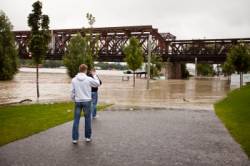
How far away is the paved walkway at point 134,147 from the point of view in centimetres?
699

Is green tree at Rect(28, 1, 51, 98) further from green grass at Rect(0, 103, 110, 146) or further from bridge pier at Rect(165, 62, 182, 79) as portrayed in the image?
bridge pier at Rect(165, 62, 182, 79)

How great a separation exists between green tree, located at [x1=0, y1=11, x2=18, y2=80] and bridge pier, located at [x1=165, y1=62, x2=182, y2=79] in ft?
118

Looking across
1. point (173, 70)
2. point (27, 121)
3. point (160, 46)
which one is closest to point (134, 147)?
point (27, 121)

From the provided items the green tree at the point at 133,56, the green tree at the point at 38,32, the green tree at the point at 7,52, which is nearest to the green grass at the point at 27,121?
the green tree at the point at 38,32

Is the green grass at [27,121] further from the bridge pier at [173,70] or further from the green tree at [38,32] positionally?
the bridge pier at [173,70]

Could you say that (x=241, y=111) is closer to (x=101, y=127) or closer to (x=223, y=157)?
(x=101, y=127)

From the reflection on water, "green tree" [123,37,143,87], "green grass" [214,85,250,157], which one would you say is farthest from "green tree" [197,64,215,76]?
"green grass" [214,85,250,157]

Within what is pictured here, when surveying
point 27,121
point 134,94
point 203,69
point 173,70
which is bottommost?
point 134,94

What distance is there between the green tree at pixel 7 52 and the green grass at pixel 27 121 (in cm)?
4159

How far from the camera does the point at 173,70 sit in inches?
3292

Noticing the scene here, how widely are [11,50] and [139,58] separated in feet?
81.4

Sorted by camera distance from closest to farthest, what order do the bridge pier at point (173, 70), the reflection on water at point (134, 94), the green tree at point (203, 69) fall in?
the reflection on water at point (134, 94), the bridge pier at point (173, 70), the green tree at point (203, 69)

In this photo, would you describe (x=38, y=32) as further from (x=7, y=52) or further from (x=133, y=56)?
(x=7, y=52)

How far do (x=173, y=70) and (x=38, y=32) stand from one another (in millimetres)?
62523
